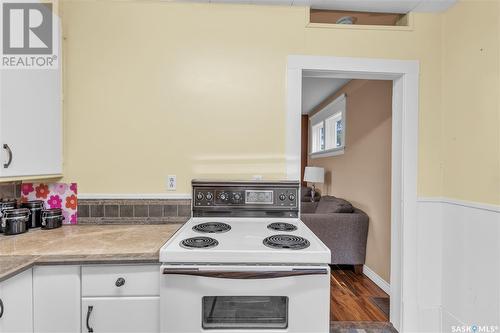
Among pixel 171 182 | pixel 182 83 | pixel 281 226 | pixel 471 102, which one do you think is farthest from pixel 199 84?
pixel 471 102

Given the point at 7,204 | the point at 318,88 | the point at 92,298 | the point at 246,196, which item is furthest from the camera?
the point at 318,88

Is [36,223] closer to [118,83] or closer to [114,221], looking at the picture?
[114,221]

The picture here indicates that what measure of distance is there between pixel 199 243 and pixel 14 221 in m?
1.11

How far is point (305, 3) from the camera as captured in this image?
1.89 m

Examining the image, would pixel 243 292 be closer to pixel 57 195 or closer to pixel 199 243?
pixel 199 243

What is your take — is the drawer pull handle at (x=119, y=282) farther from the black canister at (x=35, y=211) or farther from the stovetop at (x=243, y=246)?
the black canister at (x=35, y=211)

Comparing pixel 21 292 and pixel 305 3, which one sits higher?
pixel 305 3

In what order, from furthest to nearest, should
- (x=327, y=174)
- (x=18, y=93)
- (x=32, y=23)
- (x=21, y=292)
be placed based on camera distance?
1. (x=327, y=174)
2. (x=32, y=23)
3. (x=18, y=93)
4. (x=21, y=292)

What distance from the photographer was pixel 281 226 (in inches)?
66.6

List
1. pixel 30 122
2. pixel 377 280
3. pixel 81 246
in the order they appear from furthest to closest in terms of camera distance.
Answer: pixel 377 280, pixel 30 122, pixel 81 246

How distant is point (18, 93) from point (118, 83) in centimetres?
57

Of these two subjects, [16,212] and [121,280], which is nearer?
[121,280]

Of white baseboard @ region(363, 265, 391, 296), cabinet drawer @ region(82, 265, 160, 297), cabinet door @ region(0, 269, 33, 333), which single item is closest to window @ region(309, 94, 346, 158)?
white baseboard @ region(363, 265, 391, 296)

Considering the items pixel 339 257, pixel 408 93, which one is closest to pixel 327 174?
pixel 339 257
